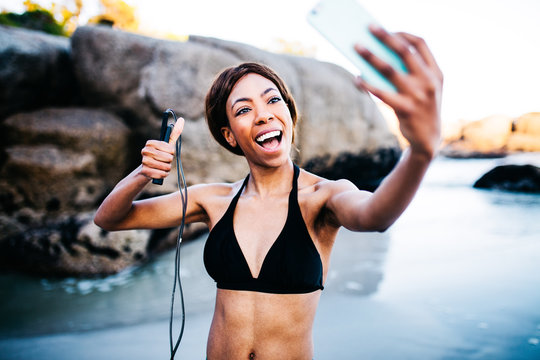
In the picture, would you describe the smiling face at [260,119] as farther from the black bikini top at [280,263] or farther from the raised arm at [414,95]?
the raised arm at [414,95]

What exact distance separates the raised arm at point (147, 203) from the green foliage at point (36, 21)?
47.1 ft

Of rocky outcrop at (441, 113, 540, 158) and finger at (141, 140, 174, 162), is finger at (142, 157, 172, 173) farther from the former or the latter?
rocky outcrop at (441, 113, 540, 158)

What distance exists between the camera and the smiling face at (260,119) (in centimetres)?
163

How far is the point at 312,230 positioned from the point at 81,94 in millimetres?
6131

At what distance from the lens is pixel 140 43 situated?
593 cm

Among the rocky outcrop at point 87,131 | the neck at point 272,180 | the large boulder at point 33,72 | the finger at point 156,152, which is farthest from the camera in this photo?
the large boulder at point 33,72

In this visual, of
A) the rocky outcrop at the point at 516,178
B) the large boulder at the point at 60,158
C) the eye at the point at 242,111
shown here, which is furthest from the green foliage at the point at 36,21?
the rocky outcrop at the point at 516,178

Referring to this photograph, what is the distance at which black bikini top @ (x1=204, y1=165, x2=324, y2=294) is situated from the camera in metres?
1.48

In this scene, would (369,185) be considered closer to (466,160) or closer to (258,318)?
(258,318)

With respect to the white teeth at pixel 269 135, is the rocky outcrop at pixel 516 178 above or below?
above

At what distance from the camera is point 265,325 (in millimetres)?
1513

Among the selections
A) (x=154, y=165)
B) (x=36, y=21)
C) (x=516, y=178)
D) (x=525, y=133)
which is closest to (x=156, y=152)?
(x=154, y=165)

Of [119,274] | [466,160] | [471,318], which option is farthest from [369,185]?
[466,160]

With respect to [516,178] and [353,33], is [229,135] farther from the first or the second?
[516,178]
